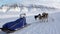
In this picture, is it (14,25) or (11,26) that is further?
(14,25)

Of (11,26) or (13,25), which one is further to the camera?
(13,25)

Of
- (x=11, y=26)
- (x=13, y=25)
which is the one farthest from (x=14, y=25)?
(x=11, y=26)

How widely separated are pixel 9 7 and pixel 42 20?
7100mm

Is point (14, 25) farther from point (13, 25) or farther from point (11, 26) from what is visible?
point (11, 26)

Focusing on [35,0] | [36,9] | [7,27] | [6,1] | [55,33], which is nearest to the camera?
[55,33]

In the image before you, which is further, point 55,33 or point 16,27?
point 16,27

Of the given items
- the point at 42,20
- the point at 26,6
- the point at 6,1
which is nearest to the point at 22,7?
the point at 26,6

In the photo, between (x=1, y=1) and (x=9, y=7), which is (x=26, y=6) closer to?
(x=9, y=7)

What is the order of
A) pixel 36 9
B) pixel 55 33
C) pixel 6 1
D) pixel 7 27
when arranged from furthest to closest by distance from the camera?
pixel 6 1
pixel 36 9
pixel 7 27
pixel 55 33

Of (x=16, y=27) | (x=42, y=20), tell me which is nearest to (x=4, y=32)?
(x=16, y=27)

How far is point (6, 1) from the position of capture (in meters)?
19.3

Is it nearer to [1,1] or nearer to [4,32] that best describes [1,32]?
[4,32]

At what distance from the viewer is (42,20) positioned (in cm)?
983

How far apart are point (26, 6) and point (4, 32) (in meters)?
10.3
